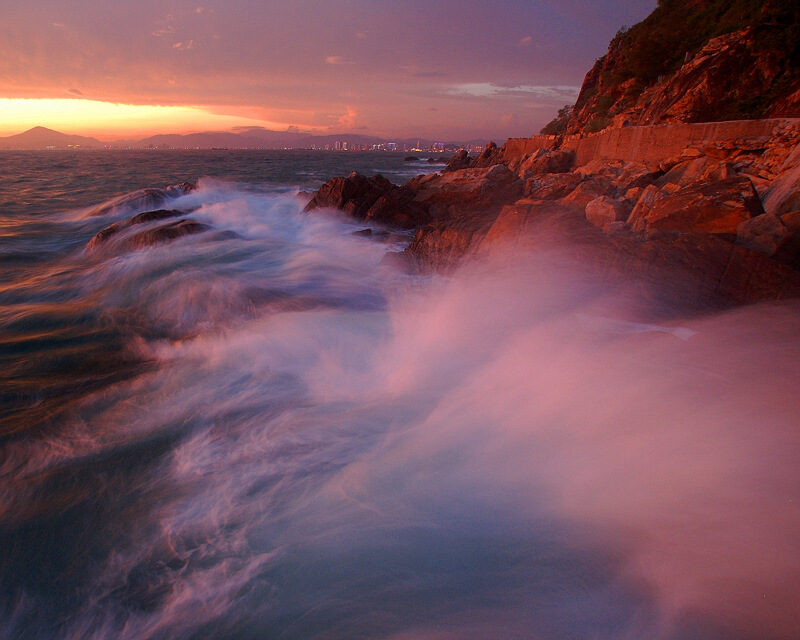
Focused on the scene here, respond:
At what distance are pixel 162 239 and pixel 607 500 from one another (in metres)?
12.9

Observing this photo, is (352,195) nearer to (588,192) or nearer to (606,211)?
(588,192)

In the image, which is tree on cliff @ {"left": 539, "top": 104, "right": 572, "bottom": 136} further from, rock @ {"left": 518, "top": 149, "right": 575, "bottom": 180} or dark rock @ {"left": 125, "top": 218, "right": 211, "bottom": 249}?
dark rock @ {"left": 125, "top": 218, "right": 211, "bottom": 249}

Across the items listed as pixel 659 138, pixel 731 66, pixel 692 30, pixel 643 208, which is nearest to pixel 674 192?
pixel 643 208

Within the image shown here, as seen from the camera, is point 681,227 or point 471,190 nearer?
point 681,227

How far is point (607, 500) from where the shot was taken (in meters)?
3.38

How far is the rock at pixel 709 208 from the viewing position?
18.6 feet

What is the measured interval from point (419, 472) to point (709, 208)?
5.37 metres

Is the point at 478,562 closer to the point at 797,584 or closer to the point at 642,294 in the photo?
the point at 797,584

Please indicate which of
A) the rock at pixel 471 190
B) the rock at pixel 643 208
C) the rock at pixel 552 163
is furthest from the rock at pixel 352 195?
the rock at pixel 643 208

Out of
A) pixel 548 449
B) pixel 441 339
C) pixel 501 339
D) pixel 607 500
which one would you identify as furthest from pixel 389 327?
pixel 607 500

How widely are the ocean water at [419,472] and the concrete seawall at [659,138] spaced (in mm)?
6699

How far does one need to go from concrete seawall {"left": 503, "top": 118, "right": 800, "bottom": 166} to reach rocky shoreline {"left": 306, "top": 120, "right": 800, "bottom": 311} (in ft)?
0.43

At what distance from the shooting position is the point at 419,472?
403cm

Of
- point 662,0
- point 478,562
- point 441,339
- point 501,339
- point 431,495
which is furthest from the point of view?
point 662,0
